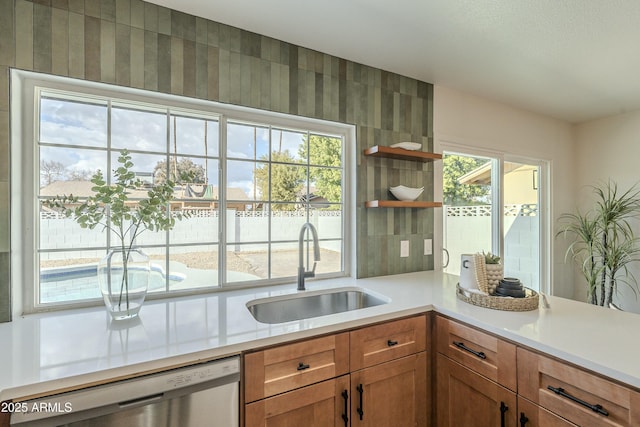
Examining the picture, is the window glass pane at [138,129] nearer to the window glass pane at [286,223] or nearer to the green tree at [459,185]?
the window glass pane at [286,223]

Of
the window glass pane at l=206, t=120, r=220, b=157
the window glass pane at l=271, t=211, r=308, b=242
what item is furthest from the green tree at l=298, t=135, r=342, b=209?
the window glass pane at l=206, t=120, r=220, b=157

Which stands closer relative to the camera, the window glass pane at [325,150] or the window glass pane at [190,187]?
the window glass pane at [190,187]

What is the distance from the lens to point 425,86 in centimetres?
230

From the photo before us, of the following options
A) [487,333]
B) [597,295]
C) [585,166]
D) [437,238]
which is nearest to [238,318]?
[487,333]

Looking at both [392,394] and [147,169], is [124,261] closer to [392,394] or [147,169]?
[147,169]

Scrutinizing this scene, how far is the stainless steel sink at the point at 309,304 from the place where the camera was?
158 centimetres

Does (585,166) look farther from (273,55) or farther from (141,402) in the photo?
(141,402)

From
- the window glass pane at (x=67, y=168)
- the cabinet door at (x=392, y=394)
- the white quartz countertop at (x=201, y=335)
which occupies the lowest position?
the cabinet door at (x=392, y=394)

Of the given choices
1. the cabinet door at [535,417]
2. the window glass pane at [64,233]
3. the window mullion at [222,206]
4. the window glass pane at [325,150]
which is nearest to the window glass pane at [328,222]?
the window glass pane at [325,150]

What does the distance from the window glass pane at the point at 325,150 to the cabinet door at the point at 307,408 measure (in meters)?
1.31

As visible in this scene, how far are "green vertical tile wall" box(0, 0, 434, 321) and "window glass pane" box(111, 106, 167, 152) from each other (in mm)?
152

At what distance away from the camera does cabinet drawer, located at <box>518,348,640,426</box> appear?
0.88 m

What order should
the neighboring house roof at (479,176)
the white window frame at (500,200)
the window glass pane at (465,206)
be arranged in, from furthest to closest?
1. the neighboring house roof at (479,176)
2. the window glass pane at (465,206)
3. the white window frame at (500,200)

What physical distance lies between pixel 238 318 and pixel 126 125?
44.4 inches
